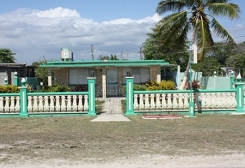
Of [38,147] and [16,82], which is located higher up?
[16,82]

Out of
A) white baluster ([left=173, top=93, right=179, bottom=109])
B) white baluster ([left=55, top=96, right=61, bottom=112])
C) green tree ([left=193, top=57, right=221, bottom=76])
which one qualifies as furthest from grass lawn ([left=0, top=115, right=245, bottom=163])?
green tree ([left=193, top=57, right=221, bottom=76])

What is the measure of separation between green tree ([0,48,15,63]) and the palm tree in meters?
33.2

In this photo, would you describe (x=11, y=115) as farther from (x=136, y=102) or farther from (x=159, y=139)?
(x=159, y=139)

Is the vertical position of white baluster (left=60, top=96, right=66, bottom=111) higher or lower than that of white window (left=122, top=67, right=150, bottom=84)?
lower

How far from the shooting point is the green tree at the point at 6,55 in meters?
51.6

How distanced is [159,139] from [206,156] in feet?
7.31

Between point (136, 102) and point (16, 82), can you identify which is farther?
point (16, 82)

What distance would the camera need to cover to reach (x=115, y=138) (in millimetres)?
10453

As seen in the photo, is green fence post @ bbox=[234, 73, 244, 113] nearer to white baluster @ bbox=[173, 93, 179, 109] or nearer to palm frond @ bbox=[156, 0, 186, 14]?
white baluster @ bbox=[173, 93, 179, 109]

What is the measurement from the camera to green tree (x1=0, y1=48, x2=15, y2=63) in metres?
51.6

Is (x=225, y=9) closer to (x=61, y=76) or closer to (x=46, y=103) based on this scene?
(x=46, y=103)

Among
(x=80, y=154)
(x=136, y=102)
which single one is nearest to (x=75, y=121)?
(x=136, y=102)

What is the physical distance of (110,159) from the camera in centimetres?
791

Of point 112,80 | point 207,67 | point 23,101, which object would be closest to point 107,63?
point 112,80
